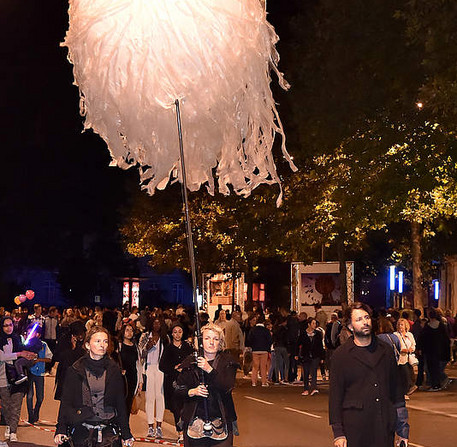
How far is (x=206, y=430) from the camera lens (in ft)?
30.3

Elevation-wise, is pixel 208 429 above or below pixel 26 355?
below

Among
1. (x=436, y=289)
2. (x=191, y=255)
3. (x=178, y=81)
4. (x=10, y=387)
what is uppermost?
(x=436, y=289)

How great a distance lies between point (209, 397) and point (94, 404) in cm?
104

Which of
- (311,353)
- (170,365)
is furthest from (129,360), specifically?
(311,353)

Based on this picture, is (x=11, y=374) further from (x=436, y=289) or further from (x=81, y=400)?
(x=436, y=289)

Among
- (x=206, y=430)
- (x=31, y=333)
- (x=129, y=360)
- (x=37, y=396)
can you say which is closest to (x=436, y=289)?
(x=37, y=396)

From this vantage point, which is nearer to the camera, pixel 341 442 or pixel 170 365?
pixel 341 442

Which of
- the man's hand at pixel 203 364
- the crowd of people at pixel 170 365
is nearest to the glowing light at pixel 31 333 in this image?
the crowd of people at pixel 170 365

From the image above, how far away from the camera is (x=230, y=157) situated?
872cm

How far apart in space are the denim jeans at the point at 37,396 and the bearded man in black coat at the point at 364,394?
969 centimetres

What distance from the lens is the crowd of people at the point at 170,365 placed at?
9.41 meters

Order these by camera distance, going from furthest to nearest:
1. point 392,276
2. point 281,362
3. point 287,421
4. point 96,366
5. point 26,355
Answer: point 392,276, point 281,362, point 287,421, point 26,355, point 96,366

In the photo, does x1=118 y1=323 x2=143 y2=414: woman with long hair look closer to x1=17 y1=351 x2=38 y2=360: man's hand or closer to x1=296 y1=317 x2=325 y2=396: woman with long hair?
x1=17 y1=351 x2=38 y2=360: man's hand

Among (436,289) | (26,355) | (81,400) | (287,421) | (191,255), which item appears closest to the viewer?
(191,255)
